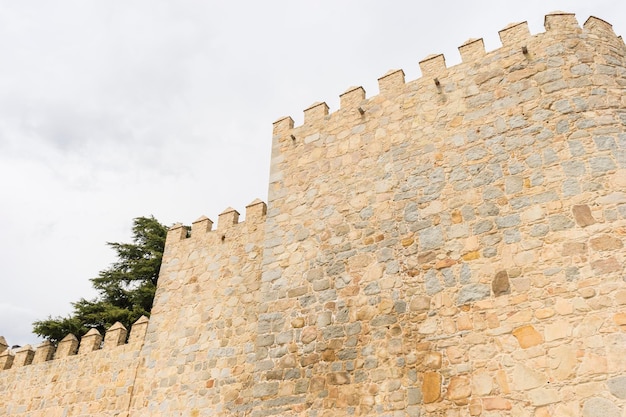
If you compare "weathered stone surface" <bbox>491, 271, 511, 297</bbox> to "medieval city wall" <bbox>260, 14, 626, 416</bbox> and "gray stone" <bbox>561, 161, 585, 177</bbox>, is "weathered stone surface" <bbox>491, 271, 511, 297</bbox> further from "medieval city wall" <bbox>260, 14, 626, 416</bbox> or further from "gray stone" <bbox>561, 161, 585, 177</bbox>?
"gray stone" <bbox>561, 161, 585, 177</bbox>

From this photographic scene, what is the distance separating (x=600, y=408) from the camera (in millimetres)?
4125

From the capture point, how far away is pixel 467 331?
5.00 meters

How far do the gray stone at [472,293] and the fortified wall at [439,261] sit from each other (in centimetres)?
2

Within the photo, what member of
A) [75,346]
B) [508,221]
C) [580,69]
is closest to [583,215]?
[508,221]

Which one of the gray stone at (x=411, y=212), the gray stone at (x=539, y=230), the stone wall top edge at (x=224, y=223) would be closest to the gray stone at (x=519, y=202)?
the gray stone at (x=539, y=230)

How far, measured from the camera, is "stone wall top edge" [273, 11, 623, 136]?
20.7ft

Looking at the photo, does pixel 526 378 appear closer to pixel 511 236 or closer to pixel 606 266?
pixel 606 266

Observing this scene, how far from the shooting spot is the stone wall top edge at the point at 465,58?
6316 millimetres

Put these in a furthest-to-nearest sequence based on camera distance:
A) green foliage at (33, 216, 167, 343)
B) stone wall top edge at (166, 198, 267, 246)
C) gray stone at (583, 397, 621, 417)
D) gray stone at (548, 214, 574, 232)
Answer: green foliage at (33, 216, 167, 343) < stone wall top edge at (166, 198, 267, 246) < gray stone at (548, 214, 574, 232) < gray stone at (583, 397, 621, 417)

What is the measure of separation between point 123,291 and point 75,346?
5.55m

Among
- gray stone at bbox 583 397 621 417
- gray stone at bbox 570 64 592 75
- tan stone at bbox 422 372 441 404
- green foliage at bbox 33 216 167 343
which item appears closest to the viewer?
gray stone at bbox 583 397 621 417

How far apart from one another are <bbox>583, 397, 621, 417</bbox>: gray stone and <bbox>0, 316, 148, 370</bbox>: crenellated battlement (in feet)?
24.0

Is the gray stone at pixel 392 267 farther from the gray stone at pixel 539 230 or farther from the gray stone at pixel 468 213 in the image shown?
the gray stone at pixel 539 230

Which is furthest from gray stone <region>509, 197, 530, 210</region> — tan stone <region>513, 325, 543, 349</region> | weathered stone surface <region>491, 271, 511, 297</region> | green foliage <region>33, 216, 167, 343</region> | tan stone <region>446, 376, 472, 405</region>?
green foliage <region>33, 216, 167, 343</region>
